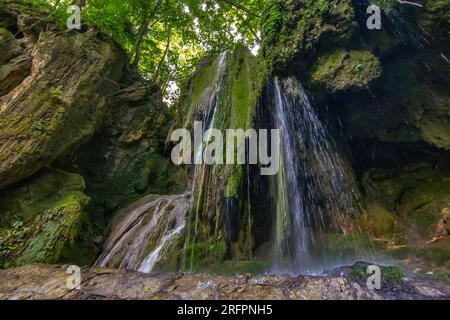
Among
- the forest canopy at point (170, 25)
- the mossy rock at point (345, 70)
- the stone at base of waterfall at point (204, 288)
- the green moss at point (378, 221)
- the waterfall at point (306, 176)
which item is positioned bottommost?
the stone at base of waterfall at point (204, 288)

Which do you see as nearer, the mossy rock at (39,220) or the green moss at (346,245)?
the mossy rock at (39,220)

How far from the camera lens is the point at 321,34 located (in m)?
6.57

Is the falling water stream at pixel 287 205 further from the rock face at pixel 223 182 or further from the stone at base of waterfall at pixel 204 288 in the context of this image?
the stone at base of waterfall at pixel 204 288

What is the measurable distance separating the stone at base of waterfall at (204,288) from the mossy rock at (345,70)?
3879 millimetres

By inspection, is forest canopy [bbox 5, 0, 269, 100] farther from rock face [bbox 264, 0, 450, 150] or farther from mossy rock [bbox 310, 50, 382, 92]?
mossy rock [bbox 310, 50, 382, 92]

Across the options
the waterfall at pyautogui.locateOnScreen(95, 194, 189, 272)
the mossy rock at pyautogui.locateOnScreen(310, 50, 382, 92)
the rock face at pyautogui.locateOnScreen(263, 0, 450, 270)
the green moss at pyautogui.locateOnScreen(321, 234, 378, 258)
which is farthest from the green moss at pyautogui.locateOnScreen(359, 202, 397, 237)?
the waterfall at pyautogui.locateOnScreen(95, 194, 189, 272)

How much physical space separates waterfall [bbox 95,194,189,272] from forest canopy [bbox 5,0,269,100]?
5.96 meters

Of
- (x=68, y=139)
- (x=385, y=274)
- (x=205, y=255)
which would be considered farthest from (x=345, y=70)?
(x=68, y=139)

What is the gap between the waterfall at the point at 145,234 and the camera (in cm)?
598

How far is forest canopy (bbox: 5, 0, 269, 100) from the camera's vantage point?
9487 millimetres

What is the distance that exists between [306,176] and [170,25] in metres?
9.20

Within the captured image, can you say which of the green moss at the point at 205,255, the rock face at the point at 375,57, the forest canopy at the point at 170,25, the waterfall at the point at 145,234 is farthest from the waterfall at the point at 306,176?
the forest canopy at the point at 170,25

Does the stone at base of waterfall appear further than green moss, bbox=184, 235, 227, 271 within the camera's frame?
No

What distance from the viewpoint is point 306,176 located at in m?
7.54
